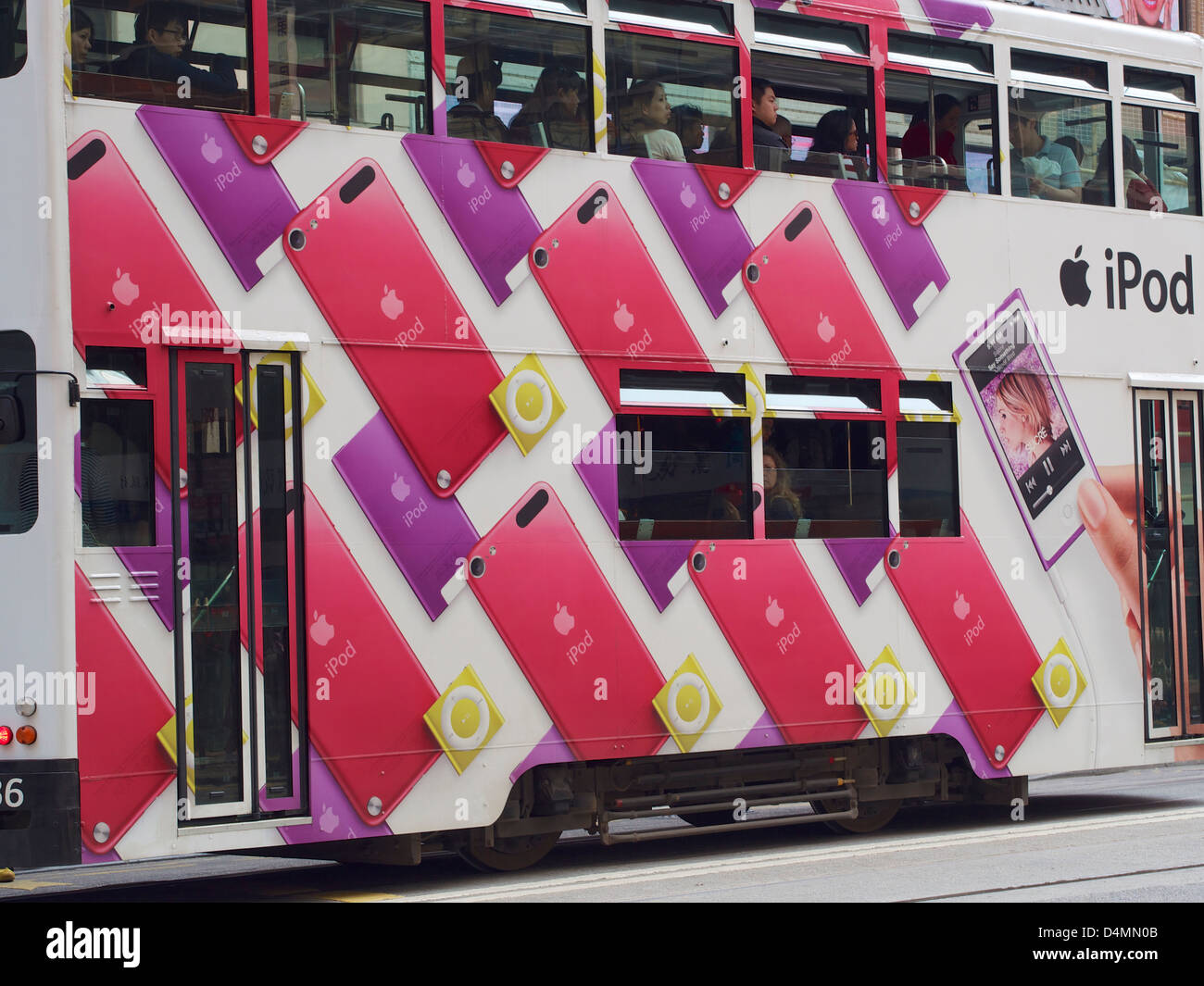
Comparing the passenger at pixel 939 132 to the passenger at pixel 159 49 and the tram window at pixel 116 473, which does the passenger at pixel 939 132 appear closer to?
the passenger at pixel 159 49

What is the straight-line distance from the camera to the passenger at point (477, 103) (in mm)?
9500

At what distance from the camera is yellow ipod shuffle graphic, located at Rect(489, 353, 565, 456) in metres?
9.60

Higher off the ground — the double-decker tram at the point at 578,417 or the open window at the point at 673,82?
the open window at the point at 673,82

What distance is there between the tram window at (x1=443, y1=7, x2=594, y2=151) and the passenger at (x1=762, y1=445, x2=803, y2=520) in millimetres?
2151

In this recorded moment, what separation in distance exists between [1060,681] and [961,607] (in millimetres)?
1005

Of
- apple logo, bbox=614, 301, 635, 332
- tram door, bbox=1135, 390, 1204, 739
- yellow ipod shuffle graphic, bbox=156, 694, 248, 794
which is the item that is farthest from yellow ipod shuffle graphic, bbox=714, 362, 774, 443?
yellow ipod shuffle graphic, bbox=156, 694, 248, 794

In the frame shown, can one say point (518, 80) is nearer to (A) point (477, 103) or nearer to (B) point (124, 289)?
(A) point (477, 103)

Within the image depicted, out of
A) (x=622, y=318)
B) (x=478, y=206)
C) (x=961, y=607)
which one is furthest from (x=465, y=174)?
(x=961, y=607)

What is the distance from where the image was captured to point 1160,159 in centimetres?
1251

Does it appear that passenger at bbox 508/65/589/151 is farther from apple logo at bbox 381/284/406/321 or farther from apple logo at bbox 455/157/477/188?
apple logo at bbox 381/284/406/321

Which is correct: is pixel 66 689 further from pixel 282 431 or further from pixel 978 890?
pixel 978 890

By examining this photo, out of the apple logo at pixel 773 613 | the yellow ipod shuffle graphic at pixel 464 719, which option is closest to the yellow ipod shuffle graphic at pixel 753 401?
the apple logo at pixel 773 613

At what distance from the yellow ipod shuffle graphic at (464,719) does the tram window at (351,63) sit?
303 cm

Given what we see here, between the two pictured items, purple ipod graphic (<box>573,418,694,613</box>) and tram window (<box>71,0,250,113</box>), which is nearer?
tram window (<box>71,0,250,113</box>)
